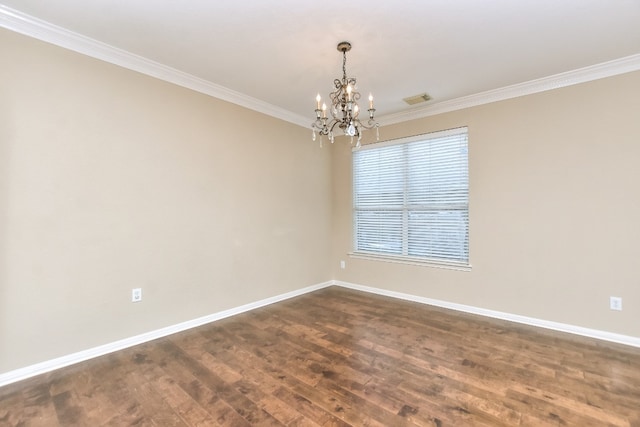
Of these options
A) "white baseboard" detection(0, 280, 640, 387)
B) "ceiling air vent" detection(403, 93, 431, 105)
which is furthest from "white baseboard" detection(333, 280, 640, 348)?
"ceiling air vent" detection(403, 93, 431, 105)

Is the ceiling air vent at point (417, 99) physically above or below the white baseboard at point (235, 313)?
above

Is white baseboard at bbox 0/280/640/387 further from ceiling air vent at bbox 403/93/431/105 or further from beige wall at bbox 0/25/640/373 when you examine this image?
ceiling air vent at bbox 403/93/431/105

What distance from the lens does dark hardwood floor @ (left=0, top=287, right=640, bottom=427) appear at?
178 cm

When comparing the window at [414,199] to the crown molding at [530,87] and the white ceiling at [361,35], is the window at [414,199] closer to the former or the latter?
the crown molding at [530,87]

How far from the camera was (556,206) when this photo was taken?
10.2 feet

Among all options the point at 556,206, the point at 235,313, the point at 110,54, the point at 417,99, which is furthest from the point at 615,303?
the point at 110,54

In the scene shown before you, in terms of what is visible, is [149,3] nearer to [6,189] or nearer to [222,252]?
[6,189]

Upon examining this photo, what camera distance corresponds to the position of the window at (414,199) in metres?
3.78

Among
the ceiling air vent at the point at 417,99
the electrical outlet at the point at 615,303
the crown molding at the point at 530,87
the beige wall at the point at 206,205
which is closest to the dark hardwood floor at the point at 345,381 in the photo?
the electrical outlet at the point at 615,303

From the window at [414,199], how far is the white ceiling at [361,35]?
0.98 meters

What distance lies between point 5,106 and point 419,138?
4068 millimetres

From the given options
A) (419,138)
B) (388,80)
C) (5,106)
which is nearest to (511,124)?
(419,138)

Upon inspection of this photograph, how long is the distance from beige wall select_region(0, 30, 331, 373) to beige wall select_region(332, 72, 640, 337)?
251cm

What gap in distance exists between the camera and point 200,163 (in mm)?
3264
